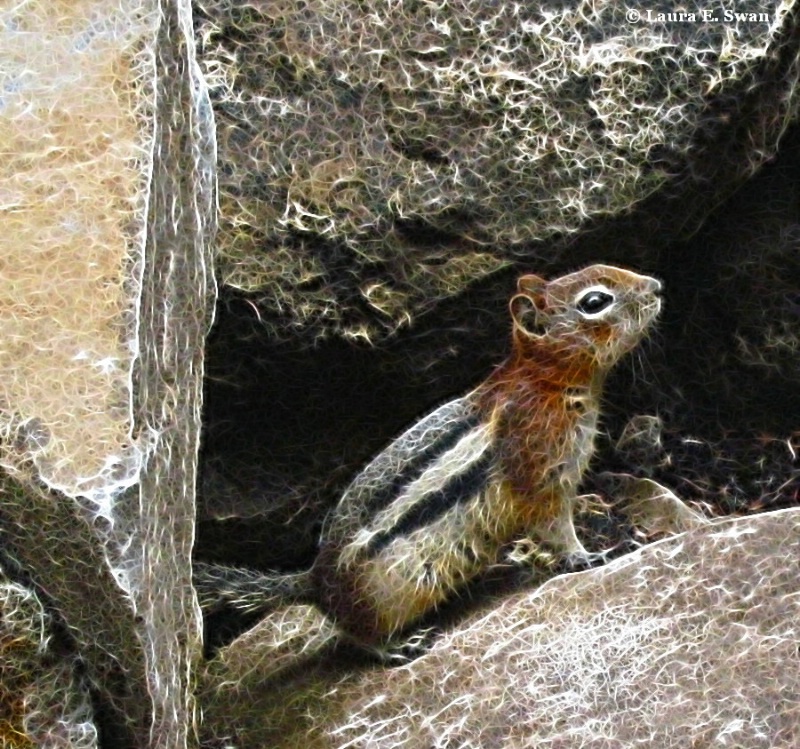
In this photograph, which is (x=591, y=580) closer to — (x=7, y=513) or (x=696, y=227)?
(x=696, y=227)

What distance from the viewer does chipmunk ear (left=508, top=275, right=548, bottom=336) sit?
188 cm

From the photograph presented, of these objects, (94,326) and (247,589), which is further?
(247,589)

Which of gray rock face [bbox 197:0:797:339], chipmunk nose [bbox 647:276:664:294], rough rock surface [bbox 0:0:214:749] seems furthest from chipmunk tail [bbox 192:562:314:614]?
chipmunk nose [bbox 647:276:664:294]

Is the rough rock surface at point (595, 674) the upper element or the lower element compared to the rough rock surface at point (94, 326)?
lower

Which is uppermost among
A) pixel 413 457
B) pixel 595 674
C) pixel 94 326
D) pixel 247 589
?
pixel 94 326

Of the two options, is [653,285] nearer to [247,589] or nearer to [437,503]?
[437,503]

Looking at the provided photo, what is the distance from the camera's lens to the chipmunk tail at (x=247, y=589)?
1.89 metres

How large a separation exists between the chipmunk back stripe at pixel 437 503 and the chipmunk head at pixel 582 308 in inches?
9.0

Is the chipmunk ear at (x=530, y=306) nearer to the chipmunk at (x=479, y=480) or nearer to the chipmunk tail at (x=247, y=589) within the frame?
the chipmunk at (x=479, y=480)

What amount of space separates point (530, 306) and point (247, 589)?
64cm

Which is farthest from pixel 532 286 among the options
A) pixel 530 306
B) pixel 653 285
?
pixel 653 285

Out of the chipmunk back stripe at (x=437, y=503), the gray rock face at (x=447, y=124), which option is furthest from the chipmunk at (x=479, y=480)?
the gray rock face at (x=447, y=124)

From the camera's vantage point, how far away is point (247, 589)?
1.91 metres

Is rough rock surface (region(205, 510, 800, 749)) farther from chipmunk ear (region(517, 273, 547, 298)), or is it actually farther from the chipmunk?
chipmunk ear (region(517, 273, 547, 298))
